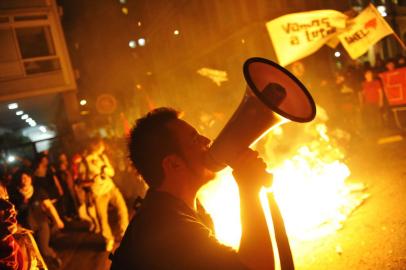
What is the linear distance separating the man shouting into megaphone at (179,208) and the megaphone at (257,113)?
0.25ft

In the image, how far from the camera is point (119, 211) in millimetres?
6730

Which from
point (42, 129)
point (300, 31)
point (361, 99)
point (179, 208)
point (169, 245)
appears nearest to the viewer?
point (169, 245)

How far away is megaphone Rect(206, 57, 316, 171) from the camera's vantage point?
1.66m

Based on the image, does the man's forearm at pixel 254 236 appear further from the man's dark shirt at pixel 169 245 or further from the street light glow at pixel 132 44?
the street light glow at pixel 132 44

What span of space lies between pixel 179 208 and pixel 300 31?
7.80 meters

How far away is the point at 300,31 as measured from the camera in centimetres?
847

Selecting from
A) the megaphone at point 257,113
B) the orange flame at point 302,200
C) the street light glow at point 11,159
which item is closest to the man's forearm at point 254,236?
the megaphone at point 257,113

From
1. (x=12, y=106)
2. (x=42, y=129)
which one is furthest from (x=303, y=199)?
(x=42, y=129)

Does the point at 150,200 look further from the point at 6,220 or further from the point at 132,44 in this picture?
the point at 132,44

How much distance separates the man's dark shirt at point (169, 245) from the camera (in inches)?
54.7

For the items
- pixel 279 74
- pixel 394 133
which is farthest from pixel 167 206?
pixel 394 133

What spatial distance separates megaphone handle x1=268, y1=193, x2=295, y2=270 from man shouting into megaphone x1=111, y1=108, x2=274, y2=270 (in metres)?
0.08

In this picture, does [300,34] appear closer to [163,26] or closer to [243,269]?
[243,269]

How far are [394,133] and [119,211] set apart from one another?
8.02 meters
